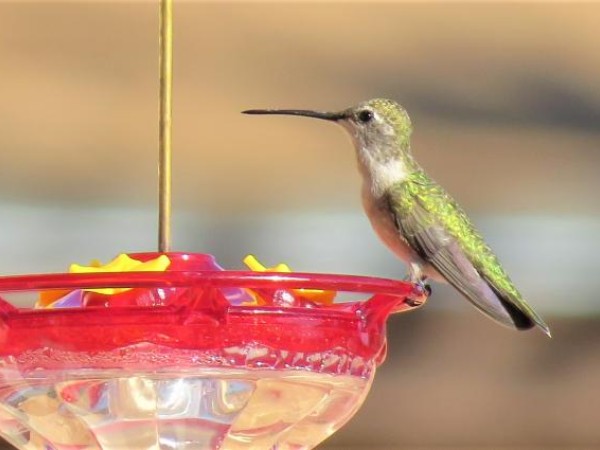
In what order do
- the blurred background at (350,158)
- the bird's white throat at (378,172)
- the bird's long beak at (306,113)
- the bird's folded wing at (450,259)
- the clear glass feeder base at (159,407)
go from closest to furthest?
the clear glass feeder base at (159,407), the bird's long beak at (306,113), the bird's folded wing at (450,259), the bird's white throat at (378,172), the blurred background at (350,158)

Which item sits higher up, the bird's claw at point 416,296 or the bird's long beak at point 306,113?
the bird's long beak at point 306,113

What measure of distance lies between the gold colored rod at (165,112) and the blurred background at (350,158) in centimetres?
165

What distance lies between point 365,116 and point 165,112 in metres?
0.96

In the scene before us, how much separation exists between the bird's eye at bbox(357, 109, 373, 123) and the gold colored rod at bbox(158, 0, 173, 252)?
0.91 m

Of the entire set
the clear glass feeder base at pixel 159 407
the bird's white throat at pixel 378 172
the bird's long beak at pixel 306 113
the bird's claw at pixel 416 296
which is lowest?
the clear glass feeder base at pixel 159 407

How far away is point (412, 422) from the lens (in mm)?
4145

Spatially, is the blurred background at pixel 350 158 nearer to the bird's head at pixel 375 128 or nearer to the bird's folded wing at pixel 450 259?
the bird's head at pixel 375 128

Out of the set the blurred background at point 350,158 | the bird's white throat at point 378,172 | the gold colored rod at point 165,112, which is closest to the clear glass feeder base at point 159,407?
the gold colored rod at point 165,112

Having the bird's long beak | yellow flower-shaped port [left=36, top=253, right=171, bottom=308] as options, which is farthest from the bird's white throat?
yellow flower-shaped port [left=36, top=253, right=171, bottom=308]

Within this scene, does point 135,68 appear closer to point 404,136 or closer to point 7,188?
point 7,188

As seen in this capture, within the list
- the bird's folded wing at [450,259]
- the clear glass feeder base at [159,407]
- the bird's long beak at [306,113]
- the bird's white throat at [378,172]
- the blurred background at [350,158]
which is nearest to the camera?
the clear glass feeder base at [159,407]

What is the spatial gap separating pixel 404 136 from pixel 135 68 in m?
1.05

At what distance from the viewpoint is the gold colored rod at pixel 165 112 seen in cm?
168

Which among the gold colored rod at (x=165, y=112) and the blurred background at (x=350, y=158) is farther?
the blurred background at (x=350, y=158)
